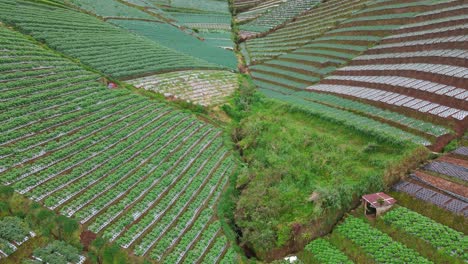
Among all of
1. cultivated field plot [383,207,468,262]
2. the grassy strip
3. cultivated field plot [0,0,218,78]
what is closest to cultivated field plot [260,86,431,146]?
cultivated field plot [383,207,468,262]

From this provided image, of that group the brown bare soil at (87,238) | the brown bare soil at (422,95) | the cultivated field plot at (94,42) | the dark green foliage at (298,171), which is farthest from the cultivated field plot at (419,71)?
the brown bare soil at (87,238)

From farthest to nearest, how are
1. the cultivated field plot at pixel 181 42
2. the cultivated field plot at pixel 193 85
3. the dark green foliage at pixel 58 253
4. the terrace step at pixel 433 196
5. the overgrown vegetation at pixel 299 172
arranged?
the cultivated field plot at pixel 181 42 < the cultivated field plot at pixel 193 85 < the overgrown vegetation at pixel 299 172 < the terrace step at pixel 433 196 < the dark green foliage at pixel 58 253

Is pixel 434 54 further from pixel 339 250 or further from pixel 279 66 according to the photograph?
pixel 339 250

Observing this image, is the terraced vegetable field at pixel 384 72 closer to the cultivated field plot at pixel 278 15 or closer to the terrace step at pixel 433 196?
the terrace step at pixel 433 196

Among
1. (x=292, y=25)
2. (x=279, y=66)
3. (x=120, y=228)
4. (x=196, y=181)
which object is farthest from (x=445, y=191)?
(x=292, y=25)

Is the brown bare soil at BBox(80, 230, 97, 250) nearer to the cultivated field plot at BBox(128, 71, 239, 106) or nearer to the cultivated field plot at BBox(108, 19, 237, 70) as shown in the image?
the cultivated field plot at BBox(128, 71, 239, 106)

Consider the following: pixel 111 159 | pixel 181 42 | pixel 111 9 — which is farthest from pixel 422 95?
pixel 111 9
